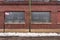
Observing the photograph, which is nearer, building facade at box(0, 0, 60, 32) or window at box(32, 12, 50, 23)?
building facade at box(0, 0, 60, 32)

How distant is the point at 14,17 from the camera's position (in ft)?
63.4

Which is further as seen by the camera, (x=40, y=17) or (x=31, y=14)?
(x=40, y=17)

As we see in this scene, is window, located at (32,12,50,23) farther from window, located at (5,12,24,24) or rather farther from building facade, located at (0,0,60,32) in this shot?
window, located at (5,12,24,24)

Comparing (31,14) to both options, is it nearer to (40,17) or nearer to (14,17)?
(40,17)

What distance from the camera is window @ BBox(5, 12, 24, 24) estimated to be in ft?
63.2

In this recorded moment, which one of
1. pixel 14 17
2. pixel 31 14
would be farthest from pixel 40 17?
pixel 14 17

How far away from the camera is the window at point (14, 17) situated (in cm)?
1927

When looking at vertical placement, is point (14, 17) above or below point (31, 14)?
below

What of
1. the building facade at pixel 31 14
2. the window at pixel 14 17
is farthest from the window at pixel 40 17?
the window at pixel 14 17

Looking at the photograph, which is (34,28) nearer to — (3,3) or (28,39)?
(3,3)

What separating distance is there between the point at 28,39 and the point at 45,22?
934cm

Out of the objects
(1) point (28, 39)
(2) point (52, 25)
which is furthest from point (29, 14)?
(1) point (28, 39)

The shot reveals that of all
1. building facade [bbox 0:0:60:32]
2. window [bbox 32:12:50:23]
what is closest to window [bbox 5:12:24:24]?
building facade [bbox 0:0:60:32]

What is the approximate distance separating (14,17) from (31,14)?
68.0 inches
